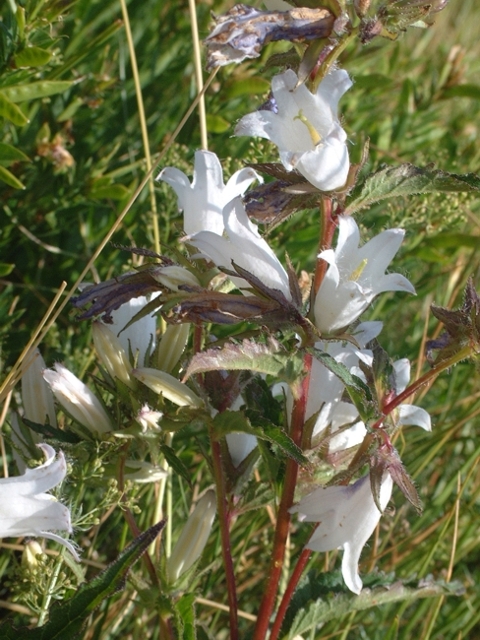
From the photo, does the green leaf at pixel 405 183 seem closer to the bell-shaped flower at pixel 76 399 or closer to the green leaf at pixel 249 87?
the bell-shaped flower at pixel 76 399

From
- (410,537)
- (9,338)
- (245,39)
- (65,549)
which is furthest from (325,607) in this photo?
(9,338)

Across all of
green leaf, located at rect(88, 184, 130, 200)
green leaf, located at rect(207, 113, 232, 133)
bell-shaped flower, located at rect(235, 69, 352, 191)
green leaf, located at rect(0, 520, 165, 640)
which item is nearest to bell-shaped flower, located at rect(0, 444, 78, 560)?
green leaf, located at rect(0, 520, 165, 640)

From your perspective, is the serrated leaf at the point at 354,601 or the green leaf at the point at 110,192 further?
the green leaf at the point at 110,192

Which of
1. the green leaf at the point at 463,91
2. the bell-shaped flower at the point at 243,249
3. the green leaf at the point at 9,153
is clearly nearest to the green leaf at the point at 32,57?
the green leaf at the point at 9,153

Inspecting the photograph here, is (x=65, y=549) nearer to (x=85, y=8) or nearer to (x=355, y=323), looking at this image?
(x=355, y=323)

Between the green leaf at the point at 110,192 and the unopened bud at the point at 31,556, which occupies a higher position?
the green leaf at the point at 110,192

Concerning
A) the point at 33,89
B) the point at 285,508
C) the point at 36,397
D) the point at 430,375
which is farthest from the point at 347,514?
the point at 33,89
